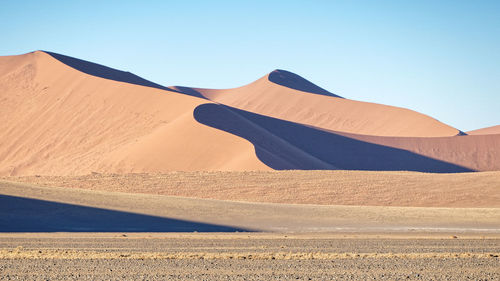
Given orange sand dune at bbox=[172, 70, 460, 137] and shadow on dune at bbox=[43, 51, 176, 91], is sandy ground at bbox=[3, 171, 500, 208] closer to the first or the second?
shadow on dune at bbox=[43, 51, 176, 91]

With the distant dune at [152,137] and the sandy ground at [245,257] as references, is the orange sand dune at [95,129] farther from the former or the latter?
the sandy ground at [245,257]

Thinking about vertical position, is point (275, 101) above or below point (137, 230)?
above

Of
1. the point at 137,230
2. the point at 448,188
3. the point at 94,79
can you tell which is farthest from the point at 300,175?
the point at 94,79

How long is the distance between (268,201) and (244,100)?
98.1 m

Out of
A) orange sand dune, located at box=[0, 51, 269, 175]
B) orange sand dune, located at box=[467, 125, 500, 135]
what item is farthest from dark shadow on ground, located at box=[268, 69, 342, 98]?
orange sand dune, located at box=[0, 51, 269, 175]

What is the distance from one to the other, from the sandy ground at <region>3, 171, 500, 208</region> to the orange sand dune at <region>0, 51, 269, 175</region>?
778 centimetres

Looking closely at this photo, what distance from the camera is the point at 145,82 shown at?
9331 centimetres

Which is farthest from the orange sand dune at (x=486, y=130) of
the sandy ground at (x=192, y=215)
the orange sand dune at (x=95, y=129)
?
the sandy ground at (x=192, y=215)

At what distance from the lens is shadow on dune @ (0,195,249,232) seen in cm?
2970

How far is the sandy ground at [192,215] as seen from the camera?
1206 inches

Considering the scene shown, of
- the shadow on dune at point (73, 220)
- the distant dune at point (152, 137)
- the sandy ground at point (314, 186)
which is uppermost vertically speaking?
the distant dune at point (152, 137)

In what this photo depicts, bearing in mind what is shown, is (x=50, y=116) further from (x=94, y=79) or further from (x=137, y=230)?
(x=137, y=230)

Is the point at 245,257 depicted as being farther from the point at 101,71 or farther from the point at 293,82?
the point at 293,82

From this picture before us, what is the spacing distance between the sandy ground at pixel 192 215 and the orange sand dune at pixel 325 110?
68362 mm
